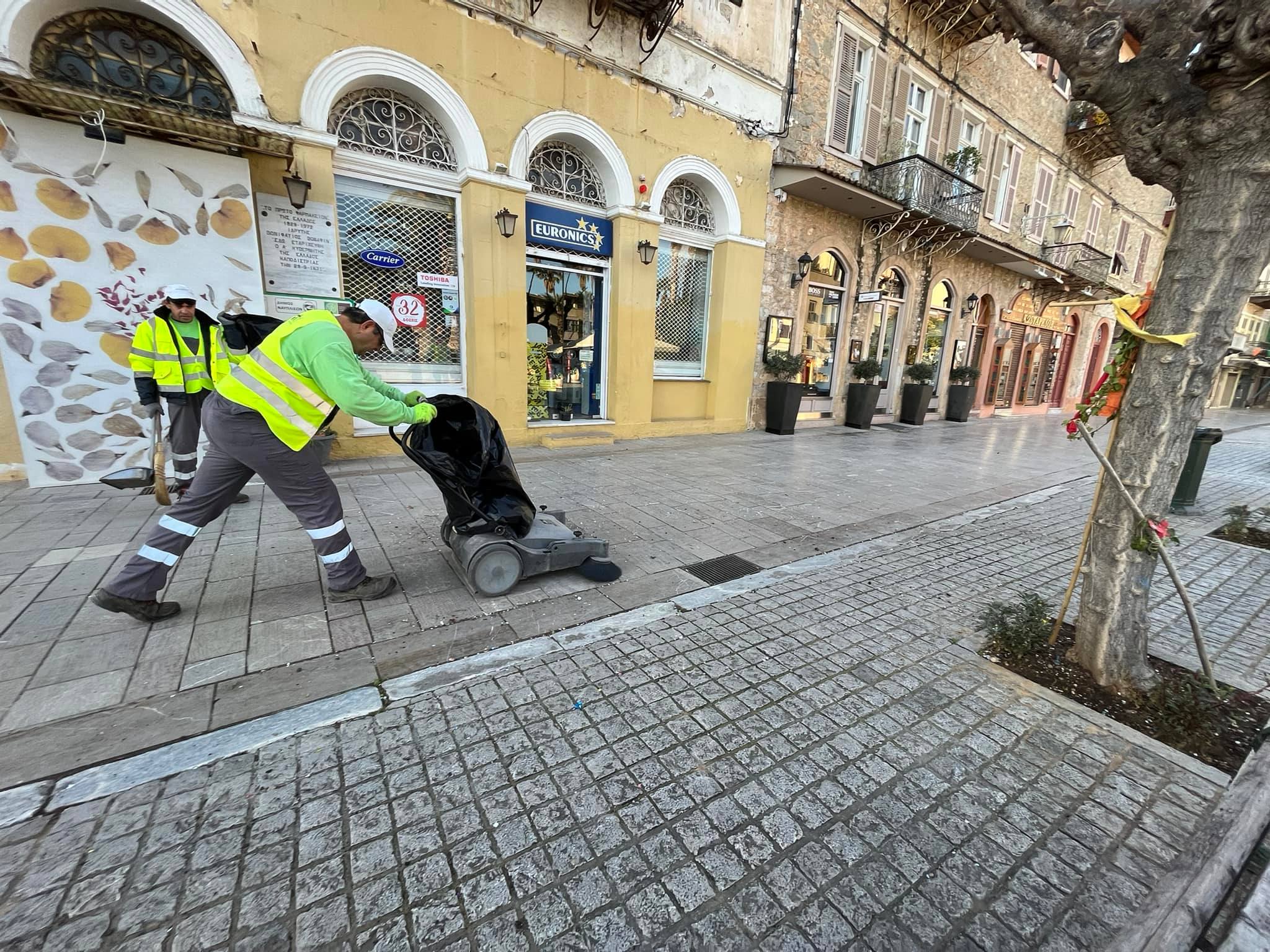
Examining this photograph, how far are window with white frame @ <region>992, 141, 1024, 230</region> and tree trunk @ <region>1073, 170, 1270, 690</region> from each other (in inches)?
666

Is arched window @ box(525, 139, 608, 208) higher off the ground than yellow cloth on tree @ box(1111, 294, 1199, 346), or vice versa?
arched window @ box(525, 139, 608, 208)

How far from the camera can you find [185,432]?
16.3ft

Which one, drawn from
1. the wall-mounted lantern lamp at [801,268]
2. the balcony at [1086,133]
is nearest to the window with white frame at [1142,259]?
the balcony at [1086,133]

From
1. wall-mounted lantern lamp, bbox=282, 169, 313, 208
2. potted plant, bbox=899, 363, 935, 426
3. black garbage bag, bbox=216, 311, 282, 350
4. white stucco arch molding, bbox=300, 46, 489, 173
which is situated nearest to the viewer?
black garbage bag, bbox=216, 311, 282, 350

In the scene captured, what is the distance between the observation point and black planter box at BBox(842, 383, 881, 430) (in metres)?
12.8

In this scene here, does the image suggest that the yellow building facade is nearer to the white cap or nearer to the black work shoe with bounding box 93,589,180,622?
the black work shoe with bounding box 93,589,180,622

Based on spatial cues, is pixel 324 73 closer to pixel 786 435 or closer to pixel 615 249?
pixel 615 249

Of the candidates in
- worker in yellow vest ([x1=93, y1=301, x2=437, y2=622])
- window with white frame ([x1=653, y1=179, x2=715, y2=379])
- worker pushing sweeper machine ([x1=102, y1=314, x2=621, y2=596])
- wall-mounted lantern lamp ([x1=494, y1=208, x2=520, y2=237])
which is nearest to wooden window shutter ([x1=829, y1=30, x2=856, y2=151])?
window with white frame ([x1=653, y1=179, x2=715, y2=379])

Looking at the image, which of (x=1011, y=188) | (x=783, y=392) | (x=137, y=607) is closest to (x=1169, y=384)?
(x=137, y=607)

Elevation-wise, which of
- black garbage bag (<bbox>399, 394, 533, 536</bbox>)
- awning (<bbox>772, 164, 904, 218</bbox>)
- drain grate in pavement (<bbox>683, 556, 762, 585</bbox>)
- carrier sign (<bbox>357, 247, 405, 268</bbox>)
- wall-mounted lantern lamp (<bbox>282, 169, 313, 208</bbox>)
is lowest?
drain grate in pavement (<bbox>683, 556, 762, 585</bbox>)

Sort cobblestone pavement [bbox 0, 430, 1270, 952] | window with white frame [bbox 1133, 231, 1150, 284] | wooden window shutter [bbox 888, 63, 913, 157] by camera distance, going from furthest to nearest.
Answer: window with white frame [bbox 1133, 231, 1150, 284] < wooden window shutter [bbox 888, 63, 913, 157] < cobblestone pavement [bbox 0, 430, 1270, 952]

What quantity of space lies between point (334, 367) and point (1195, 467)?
9.12 m

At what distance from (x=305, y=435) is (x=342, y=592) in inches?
40.6

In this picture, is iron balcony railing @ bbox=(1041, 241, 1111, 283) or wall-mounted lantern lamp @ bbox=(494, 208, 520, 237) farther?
iron balcony railing @ bbox=(1041, 241, 1111, 283)
